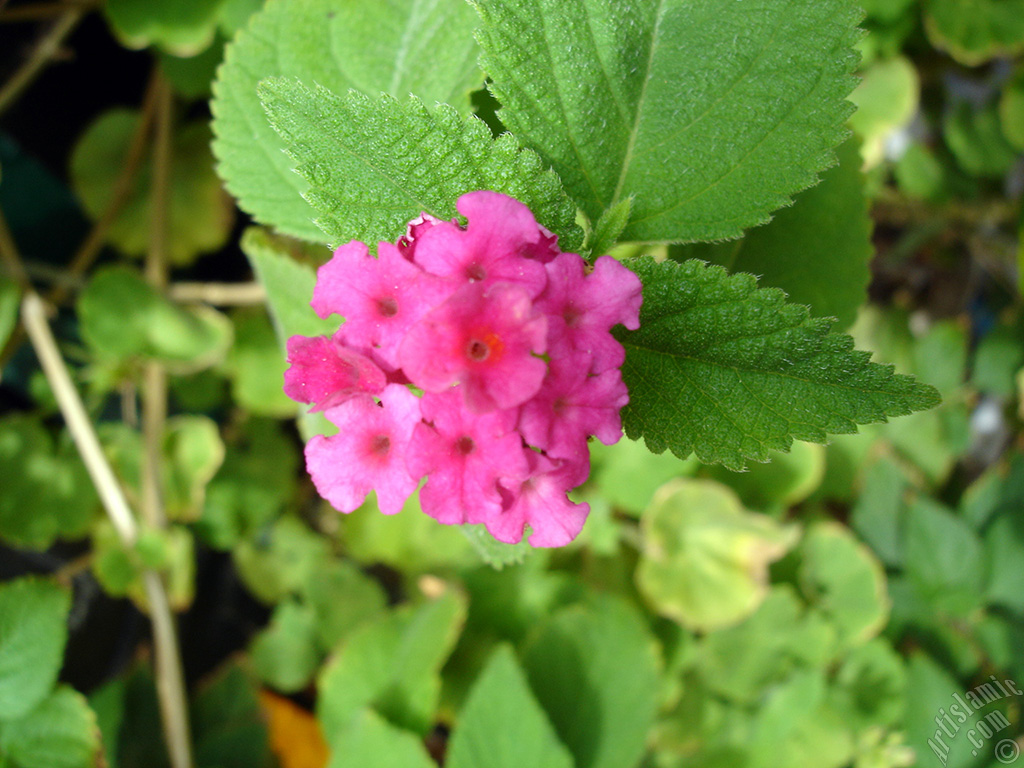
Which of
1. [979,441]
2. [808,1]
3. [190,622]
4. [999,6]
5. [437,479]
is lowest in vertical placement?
[190,622]

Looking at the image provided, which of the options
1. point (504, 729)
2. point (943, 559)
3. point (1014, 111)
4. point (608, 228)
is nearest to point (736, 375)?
point (608, 228)

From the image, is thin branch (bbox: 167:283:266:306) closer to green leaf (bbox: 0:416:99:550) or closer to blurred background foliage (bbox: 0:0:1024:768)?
blurred background foliage (bbox: 0:0:1024:768)

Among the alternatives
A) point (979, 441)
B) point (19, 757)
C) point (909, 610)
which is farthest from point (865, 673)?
point (19, 757)

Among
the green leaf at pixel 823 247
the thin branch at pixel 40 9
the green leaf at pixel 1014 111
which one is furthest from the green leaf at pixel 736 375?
the green leaf at pixel 1014 111

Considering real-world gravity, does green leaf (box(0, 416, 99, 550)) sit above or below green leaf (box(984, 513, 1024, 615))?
below

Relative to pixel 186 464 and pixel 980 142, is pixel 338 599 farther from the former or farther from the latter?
pixel 980 142

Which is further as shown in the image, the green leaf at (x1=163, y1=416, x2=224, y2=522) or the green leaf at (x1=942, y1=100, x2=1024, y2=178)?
the green leaf at (x1=942, y1=100, x2=1024, y2=178)

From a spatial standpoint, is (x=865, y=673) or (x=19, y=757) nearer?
(x=19, y=757)

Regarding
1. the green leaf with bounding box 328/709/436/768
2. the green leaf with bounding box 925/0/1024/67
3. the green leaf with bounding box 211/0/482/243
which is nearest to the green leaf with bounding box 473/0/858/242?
the green leaf with bounding box 211/0/482/243

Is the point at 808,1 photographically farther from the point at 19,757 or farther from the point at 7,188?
the point at 7,188
